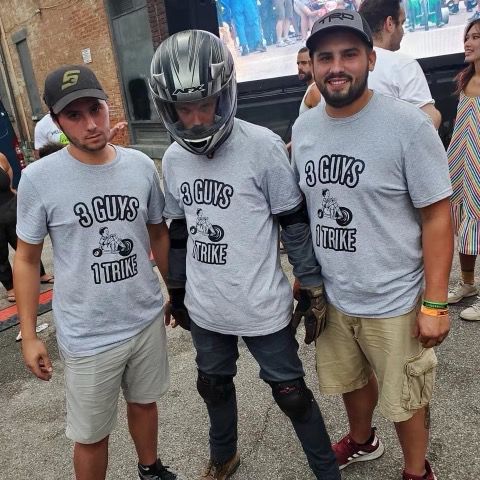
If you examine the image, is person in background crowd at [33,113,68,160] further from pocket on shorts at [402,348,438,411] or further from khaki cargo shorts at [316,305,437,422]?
pocket on shorts at [402,348,438,411]

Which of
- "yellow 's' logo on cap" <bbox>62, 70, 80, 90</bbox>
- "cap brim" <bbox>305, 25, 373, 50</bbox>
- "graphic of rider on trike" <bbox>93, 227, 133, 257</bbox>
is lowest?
"graphic of rider on trike" <bbox>93, 227, 133, 257</bbox>

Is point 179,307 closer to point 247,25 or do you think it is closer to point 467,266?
point 467,266

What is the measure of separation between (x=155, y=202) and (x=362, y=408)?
1308 millimetres

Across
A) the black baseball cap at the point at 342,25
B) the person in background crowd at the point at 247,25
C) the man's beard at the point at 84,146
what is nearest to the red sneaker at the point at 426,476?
the black baseball cap at the point at 342,25

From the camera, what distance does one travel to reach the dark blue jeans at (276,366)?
1938 mm

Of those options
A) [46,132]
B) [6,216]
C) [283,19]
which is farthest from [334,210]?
[283,19]

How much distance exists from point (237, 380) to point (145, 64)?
8.00 metres

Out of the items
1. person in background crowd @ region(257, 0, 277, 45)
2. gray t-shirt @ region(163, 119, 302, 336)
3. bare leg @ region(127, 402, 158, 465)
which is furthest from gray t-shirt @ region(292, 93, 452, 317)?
person in background crowd @ region(257, 0, 277, 45)

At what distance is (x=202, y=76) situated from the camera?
1.72 m

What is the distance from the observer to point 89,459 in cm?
199

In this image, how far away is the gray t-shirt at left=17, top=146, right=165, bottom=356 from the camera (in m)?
1.82

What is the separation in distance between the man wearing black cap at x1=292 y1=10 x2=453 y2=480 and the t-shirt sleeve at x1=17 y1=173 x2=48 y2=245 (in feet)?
3.25

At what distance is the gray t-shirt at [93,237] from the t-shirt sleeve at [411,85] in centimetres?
162

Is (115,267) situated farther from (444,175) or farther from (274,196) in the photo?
(444,175)
